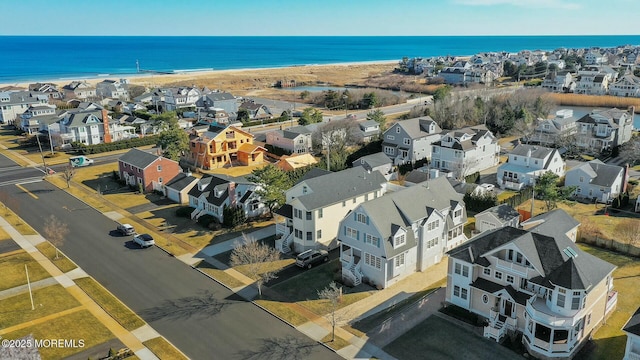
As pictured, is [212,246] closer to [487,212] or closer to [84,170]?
[487,212]

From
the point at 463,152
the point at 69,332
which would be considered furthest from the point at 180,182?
the point at 463,152

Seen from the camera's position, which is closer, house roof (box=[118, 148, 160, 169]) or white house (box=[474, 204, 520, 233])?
white house (box=[474, 204, 520, 233])

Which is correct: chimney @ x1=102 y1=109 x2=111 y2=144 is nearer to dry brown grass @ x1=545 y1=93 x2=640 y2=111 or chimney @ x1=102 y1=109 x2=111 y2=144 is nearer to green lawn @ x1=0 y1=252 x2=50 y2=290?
green lawn @ x1=0 y1=252 x2=50 y2=290

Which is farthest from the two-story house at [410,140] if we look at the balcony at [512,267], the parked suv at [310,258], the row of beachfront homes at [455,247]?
the balcony at [512,267]

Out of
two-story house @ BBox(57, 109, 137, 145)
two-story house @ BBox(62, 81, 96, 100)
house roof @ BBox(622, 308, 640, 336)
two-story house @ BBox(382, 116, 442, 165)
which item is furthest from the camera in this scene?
two-story house @ BBox(62, 81, 96, 100)

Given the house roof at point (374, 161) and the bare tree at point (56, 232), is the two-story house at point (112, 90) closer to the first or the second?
the bare tree at point (56, 232)

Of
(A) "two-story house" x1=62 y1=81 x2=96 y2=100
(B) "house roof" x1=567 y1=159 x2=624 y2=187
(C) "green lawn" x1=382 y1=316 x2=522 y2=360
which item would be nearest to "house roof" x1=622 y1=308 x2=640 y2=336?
(C) "green lawn" x1=382 y1=316 x2=522 y2=360
